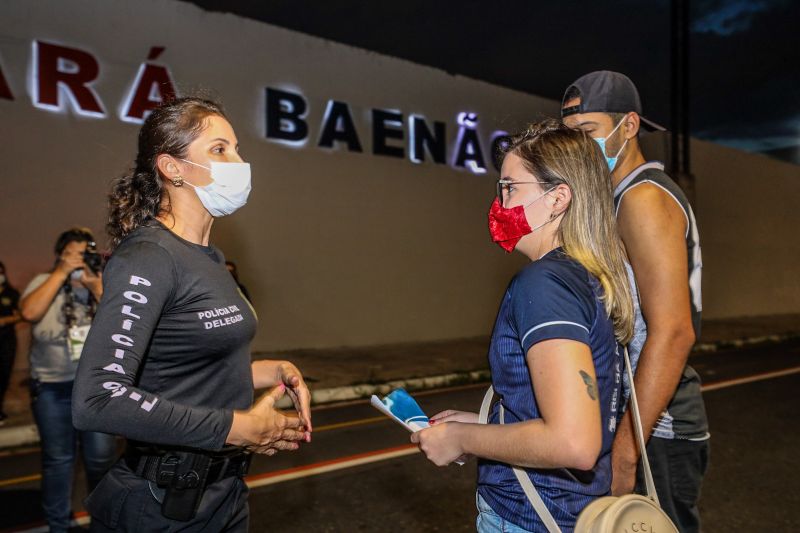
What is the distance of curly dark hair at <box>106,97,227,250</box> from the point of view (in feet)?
6.27

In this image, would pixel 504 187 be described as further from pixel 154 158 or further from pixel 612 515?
pixel 154 158

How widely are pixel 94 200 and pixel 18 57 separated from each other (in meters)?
2.13

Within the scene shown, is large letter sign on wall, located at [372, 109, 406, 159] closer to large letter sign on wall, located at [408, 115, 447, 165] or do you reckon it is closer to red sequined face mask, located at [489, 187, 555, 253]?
large letter sign on wall, located at [408, 115, 447, 165]

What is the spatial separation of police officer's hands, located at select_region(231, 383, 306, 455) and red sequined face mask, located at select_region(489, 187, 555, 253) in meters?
0.82

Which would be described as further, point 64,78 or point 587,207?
point 64,78

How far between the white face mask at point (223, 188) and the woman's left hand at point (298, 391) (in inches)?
23.4

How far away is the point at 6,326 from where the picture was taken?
639 centimetres

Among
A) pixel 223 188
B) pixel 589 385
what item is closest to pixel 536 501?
pixel 589 385

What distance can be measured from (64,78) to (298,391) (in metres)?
8.61

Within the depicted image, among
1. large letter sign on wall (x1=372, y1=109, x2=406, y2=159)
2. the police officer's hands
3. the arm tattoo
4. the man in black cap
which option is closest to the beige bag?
the arm tattoo

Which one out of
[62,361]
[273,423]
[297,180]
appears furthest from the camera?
[297,180]

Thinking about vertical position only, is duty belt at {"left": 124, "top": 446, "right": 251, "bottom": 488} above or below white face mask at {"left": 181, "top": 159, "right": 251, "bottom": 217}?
below

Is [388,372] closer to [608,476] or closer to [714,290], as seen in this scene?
[608,476]

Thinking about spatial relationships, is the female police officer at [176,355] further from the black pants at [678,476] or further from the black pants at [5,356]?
the black pants at [5,356]
